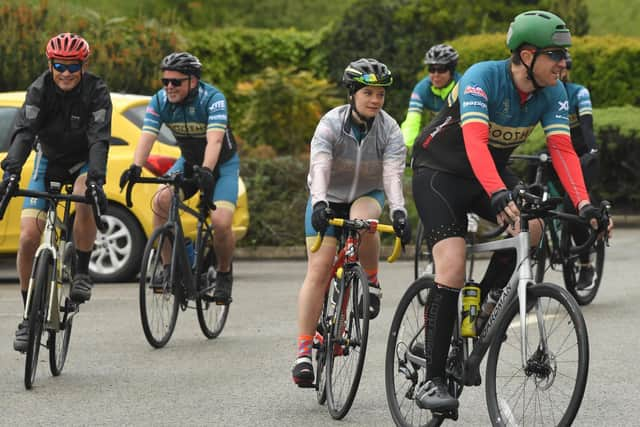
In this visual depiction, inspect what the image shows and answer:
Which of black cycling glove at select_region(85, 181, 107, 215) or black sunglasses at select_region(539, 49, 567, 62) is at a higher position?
black sunglasses at select_region(539, 49, 567, 62)

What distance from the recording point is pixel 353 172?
7.59 meters

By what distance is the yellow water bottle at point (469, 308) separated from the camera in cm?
630

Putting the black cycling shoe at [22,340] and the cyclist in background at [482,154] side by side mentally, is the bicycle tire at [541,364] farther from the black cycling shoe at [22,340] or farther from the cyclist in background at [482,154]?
the black cycling shoe at [22,340]

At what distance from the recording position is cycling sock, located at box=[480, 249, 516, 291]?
6.50 meters

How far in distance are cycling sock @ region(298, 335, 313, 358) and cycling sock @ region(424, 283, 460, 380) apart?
1255mm

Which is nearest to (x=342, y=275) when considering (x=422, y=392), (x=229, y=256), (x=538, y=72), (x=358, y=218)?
(x=358, y=218)

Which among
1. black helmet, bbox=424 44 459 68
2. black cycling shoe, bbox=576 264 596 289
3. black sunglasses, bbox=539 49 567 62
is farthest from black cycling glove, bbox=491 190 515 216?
black helmet, bbox=424 44 459 68

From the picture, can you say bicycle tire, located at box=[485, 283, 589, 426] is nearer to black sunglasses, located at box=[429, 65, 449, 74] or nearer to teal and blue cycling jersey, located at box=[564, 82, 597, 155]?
teal and blue cycling jersey, located at box=[564, 82, 597, 155]

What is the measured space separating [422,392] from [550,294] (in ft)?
2.79

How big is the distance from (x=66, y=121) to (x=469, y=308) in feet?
10.7

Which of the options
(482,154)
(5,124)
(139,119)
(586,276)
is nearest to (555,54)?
(482,154)

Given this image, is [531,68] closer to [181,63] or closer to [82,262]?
[82,262]

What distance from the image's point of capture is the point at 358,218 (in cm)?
739

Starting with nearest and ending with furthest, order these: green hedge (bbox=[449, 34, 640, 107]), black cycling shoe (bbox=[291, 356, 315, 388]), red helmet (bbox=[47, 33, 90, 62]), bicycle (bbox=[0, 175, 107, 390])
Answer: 1. black cycling shoe (bbox=[291, 356, 315, 388])
2. bicycle (bbox=[0, 175, 107, 390])
3. red helmet (bbox=[47, 33, 90, 62])
4. green hedge (bbox=[449, 34, 640, 107])
